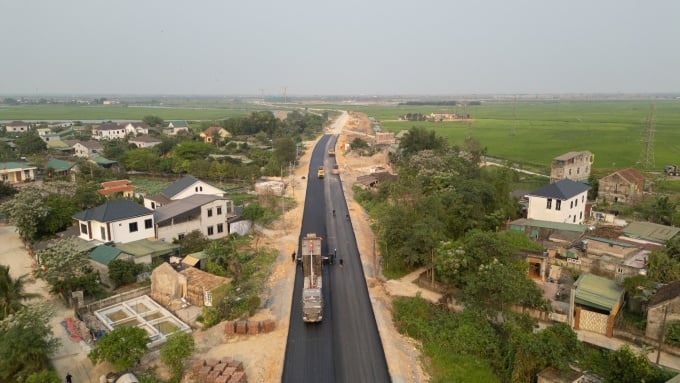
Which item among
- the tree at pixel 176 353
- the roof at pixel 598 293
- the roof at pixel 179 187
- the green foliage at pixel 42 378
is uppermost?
the roof at pixel 179 187

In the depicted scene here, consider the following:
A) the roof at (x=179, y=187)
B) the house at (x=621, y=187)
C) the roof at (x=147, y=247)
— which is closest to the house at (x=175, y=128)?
the roof at (x=179, y=187)

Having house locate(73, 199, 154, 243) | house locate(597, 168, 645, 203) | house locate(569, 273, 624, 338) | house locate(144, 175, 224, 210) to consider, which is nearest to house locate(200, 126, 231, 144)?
house locate(144, 175, 224, 210)

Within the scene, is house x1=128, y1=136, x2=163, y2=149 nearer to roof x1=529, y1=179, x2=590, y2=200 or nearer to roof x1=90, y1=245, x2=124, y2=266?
roof x1=90, y1=245, x2=124, y2=266

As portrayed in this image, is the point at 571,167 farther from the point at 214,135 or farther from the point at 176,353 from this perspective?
the point at 214,135

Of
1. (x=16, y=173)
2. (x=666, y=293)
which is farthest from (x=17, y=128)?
(x=666, y=293)

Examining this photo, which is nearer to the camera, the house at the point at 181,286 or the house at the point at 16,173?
the house at the point at 181,286

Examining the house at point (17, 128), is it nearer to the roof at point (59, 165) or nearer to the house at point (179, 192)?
the roof at point (59, 165)

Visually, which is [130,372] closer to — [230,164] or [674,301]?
[674,301]
